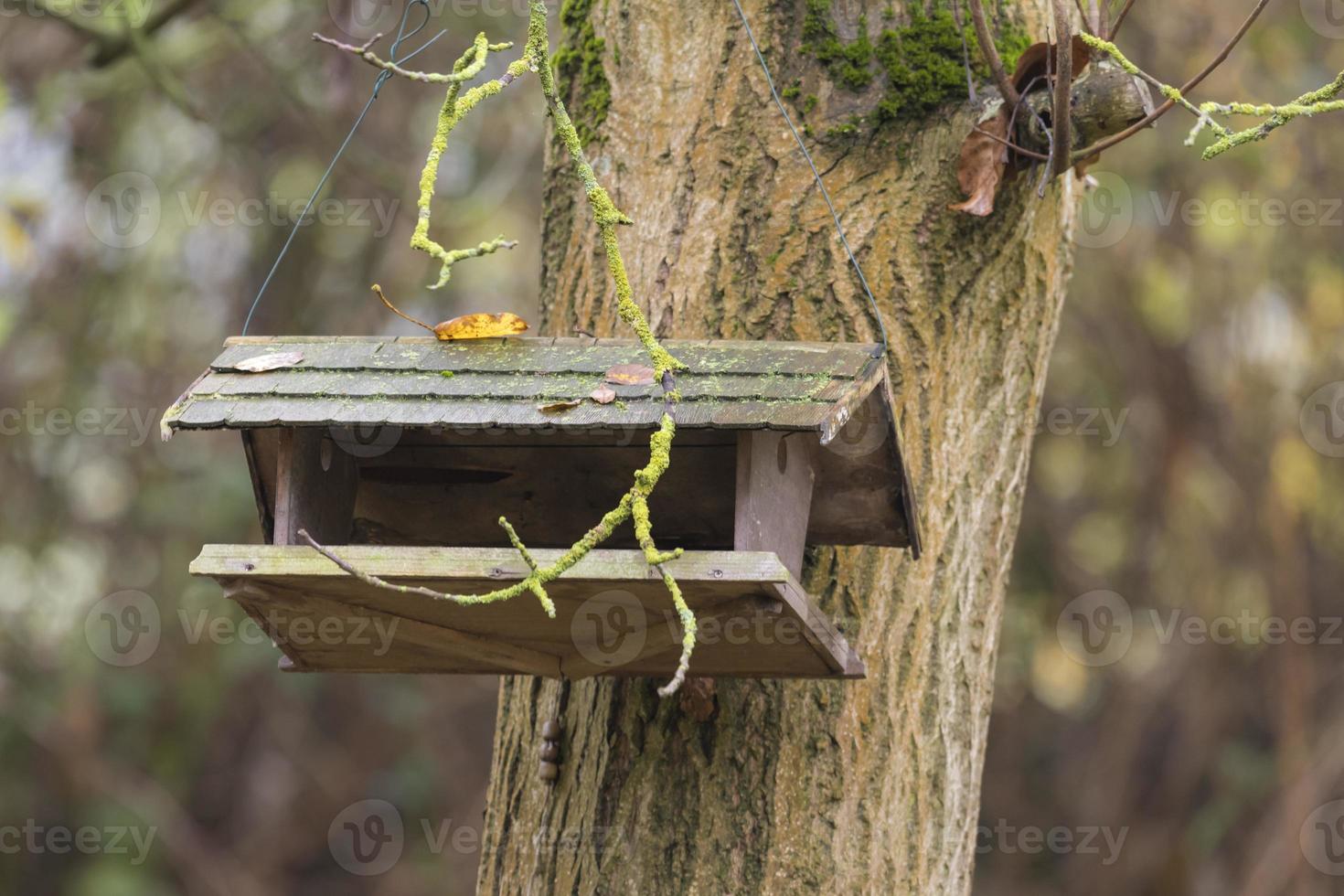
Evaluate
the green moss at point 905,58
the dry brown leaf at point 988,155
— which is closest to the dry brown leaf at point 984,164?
the dry brown leaf at point 988,155

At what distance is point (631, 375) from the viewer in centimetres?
166

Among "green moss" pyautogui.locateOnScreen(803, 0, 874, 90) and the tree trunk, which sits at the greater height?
"green moss" pyautogui.locateOnScreen(803, 0, 874, 90)

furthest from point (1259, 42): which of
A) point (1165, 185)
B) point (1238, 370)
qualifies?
point (1238, 370)

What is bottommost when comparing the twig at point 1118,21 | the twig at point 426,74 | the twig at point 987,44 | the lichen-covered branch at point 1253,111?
the twig at point 426,74

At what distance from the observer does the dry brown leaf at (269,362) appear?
173 centimetres

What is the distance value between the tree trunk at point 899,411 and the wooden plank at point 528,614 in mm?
193

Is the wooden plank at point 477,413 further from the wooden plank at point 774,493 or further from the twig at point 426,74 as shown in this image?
the twig at point 426,74

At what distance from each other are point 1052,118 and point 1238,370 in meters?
4.25

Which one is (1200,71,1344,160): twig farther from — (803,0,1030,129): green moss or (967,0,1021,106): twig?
(803,0,1030,129): green moss

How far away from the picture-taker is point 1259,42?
505 centimetres

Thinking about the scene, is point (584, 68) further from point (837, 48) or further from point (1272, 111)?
point (1272, 111)

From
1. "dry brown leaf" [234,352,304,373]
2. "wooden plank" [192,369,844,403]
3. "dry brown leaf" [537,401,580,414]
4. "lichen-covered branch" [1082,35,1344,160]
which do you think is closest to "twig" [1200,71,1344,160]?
"lichen-covered branch" [1082,35,1344,160]

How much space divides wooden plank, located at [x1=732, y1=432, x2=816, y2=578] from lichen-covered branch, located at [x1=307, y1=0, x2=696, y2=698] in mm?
114

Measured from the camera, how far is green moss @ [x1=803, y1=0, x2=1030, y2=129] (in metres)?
2.18
